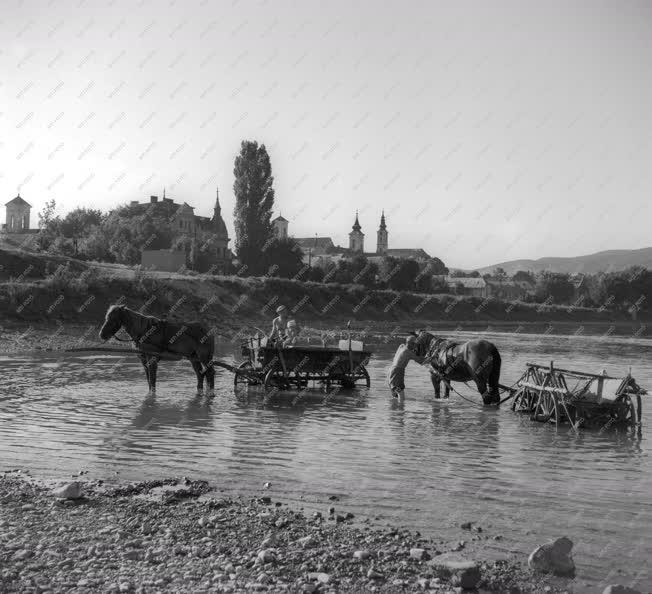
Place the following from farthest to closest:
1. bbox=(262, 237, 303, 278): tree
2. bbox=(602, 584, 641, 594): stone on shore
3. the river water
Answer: bbox=(262, 237, 303, 278): tree → the river water → bbox=(602, 584, 641, 594): stone on shore

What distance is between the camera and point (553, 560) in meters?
6.68

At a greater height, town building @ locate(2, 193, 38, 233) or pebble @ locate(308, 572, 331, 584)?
town building @ locate(2, 193, 38, 233)

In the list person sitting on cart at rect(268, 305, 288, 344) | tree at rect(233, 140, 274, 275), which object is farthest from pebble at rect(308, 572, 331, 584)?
tree at rect(233, 140, 274, 275)

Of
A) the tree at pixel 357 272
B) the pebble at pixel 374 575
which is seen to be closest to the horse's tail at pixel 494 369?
the pebble at pixel 374 575

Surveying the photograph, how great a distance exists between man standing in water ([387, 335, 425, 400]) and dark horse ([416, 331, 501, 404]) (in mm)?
205

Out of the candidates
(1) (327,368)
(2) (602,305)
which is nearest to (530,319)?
(2) (602,305)

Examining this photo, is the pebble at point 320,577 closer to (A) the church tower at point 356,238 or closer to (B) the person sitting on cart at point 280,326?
(B) the person sitting on cart at point 280,326

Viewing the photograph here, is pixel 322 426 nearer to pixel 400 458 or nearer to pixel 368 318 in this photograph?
pixel 400 458

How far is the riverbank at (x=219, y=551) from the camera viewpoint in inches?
245

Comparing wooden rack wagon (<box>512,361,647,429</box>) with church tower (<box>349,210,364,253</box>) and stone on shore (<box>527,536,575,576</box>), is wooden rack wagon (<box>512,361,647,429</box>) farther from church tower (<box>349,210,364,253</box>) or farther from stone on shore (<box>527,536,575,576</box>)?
church tower (<box>349,210,364,253</box>)

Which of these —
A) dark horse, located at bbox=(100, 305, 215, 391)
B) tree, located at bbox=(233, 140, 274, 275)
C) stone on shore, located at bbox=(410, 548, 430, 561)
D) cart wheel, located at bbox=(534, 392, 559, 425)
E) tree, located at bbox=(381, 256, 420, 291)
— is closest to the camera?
stone on shore, located at bbox=(410, 548, 430, 561)

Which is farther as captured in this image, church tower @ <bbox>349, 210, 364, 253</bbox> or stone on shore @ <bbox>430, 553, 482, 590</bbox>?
church tower @ <bbox>349, 210, 364, 253</bbox>

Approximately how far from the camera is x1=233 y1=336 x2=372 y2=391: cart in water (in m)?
17.8

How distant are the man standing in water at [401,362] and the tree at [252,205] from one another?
187ft
